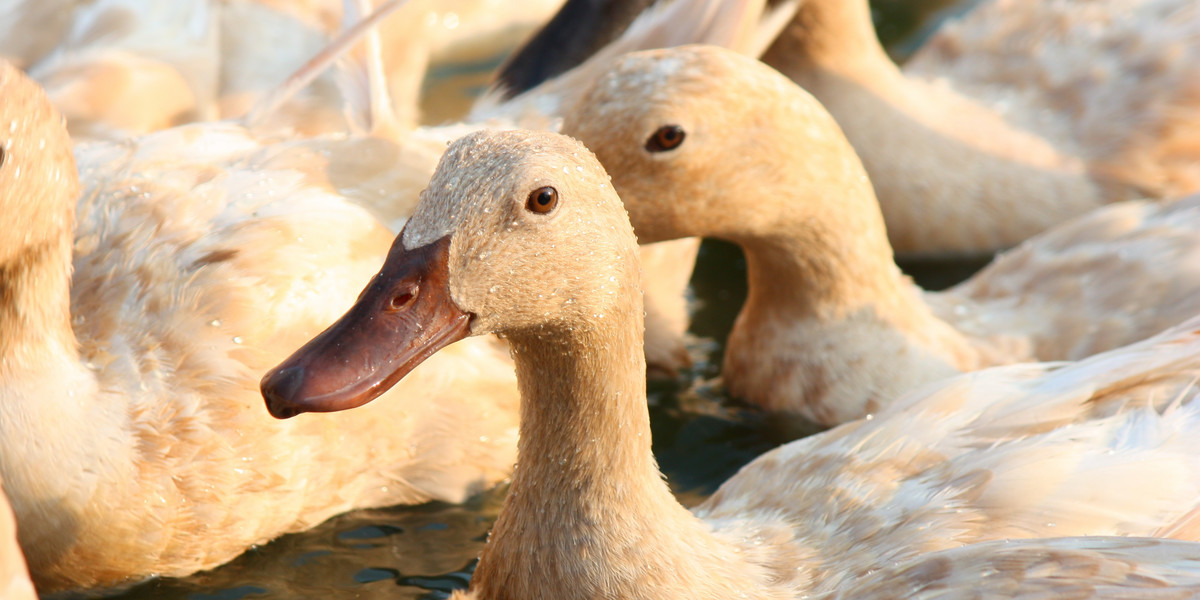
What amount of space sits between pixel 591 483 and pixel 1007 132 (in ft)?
9.55

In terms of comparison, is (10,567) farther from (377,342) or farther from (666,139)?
(666,139)

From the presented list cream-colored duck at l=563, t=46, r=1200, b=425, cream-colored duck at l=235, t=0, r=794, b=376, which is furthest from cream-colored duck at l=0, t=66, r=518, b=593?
cream-colored duck at l=563, t=46, r=1200, b=425

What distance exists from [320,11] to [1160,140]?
3074mm

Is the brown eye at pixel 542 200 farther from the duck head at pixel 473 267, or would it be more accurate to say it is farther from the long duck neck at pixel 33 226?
the long duck neck at pixel 33 226

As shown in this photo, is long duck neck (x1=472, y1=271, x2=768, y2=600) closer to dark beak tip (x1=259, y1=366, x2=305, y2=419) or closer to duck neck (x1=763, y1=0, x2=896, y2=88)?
dark beak tip (x1=259, y1=366, x2=305, y2=419)

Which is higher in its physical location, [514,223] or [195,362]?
[514,223]

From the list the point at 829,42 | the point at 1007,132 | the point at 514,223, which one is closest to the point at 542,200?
the point at 514,223

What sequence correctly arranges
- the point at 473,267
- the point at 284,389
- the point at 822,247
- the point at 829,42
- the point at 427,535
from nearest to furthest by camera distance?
the point at 284,389 → the point at 473,267 → the point at 427,535 → the point at 822,247 → the point at 829,42

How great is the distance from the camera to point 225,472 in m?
3.31

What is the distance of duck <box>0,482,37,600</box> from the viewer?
7.32 ft

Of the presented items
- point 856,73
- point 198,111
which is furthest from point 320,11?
point 856,73

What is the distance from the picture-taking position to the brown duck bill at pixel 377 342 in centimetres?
240

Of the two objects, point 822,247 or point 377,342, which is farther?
point 822,247

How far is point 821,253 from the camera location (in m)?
3.93
